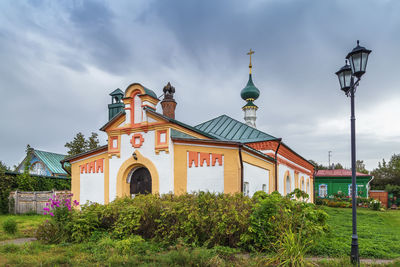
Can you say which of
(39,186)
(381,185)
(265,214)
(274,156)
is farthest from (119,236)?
(381,185)

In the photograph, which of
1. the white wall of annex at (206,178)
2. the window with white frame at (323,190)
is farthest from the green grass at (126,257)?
the window with white frame at (323,190)

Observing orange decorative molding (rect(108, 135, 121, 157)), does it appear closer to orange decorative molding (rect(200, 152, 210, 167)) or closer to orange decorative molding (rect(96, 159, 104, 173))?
orange decorative molding (rect(96, 159, 104, 173))

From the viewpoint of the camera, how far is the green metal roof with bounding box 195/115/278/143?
48.3 feet

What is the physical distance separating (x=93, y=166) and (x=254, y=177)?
6.88m

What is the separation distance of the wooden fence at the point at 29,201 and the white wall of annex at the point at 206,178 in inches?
395

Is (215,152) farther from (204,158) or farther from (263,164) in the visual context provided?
(263,164)

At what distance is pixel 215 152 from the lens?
9.77 meters

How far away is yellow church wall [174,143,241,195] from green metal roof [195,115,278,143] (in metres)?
4.00

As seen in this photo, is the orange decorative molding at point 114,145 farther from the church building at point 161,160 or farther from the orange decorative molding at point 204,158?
the orange decorative molding at point 204,158

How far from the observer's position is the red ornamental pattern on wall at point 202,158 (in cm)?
968

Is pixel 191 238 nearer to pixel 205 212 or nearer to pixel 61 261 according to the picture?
pixel 205 212

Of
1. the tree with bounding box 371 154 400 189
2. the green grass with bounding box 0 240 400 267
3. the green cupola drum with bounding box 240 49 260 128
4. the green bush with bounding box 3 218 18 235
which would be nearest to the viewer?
the green grass with bounding box 0 240 400 267

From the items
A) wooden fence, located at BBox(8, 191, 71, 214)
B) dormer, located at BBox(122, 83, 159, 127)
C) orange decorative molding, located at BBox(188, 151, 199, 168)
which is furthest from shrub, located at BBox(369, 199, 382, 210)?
wooden fence, located at BBox(8, 191, 71, 214)

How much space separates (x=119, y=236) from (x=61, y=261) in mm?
1625
